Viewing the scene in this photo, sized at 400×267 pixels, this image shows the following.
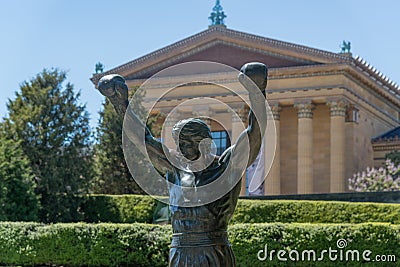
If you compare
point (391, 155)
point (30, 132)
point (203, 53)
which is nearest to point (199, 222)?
point (30, 132)

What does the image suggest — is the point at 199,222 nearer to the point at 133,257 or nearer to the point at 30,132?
the point at 133,257

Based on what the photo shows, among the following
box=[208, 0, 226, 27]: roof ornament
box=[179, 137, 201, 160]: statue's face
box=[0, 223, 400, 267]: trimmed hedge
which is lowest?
box=[0, 223, 400, 267]: trimmed hedge

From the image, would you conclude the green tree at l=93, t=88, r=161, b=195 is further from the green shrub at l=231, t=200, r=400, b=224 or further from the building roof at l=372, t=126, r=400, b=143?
the building roof at l=372, t=126, r=400, b=143

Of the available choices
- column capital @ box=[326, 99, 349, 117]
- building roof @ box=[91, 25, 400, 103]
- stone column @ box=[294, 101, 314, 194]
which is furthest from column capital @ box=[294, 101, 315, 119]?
building roof @ box=[91, 25, 400, 103]

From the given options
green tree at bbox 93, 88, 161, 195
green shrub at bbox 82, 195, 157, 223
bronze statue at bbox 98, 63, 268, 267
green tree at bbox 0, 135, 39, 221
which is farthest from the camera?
green tree at bbox 93, 88, 161, 195

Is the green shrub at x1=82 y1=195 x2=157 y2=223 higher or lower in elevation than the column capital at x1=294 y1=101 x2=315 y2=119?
lower

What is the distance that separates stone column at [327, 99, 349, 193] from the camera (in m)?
46.1

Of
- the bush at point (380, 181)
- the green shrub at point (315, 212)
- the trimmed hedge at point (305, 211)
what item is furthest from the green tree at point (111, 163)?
the green shrub at point (315, 212)

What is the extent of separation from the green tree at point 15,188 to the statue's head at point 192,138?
64.9 feet

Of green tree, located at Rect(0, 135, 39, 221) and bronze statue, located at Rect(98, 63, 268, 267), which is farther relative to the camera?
green tree, located at Rect(0, 135, 39, 221)

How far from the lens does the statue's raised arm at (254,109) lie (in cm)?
432

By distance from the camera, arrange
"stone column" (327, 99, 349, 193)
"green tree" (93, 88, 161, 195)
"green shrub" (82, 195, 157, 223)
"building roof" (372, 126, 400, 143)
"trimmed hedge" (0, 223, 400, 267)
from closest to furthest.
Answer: "trimmed hedge" (0, 223, 400, 267), "green shrub" (82, 195, 157, 223), "green tree" (93, 88, 161, 195), "stone column" (327, 99, 349, 193), "building roof" (372, 126, 400, 143)

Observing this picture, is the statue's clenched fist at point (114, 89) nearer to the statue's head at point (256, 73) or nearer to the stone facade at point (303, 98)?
the statue's head at point (256, 73)

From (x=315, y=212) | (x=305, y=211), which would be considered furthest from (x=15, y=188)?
(x=315, y=212)
